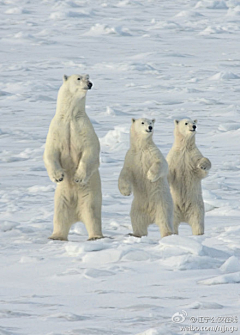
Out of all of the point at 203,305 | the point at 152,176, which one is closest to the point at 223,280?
the point at 203,305

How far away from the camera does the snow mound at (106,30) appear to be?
72.2 feet

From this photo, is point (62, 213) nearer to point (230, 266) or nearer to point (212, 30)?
point (230, 266)

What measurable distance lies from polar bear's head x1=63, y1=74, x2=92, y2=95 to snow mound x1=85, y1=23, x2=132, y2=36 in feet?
54.5

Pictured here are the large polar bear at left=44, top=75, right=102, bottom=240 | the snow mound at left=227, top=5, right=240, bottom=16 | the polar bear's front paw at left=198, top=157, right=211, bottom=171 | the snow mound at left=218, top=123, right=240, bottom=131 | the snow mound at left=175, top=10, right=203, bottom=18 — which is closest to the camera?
the large polar bear at left=44, top=75, right=102, bottom=240

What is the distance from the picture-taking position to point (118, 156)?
993 centimetres

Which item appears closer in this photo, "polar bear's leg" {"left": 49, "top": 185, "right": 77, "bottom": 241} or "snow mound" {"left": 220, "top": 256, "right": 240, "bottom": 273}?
"snow mound" {"left": 220, "top": 256, "right": 240, "bottom": 273}

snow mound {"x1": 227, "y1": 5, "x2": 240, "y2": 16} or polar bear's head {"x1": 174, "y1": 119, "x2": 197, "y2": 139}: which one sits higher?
snow mound {"x1": 227, "y1": 5, "x2": 240, "y2": 16}

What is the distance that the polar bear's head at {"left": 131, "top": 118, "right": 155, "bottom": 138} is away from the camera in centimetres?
575

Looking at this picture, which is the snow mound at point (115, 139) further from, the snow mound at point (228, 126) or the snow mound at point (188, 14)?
the snow mound at point (188, 14)

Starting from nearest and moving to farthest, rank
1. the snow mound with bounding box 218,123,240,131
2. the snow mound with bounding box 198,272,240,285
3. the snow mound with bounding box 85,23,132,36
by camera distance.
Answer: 1. the snow mound with bounding box 198,272,240,285
2. the snow mound with bounding box 218,123,240,131
3. the snow mound with bounding box 85,23,132,36

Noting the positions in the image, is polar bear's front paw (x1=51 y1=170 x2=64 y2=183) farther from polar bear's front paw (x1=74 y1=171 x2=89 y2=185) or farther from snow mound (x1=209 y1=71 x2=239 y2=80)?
snow mound (x1=209 y1=71 x2=239 y2=80)

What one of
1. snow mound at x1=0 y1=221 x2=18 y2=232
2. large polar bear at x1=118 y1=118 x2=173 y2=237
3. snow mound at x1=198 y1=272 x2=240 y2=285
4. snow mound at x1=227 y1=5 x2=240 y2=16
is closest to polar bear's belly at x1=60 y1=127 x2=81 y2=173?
large polar bear at x1=118 y1=118 x2=173 y2=237

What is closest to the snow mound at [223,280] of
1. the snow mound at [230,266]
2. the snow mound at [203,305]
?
the snow mound at [230,266]

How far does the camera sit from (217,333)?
3.22 meters
